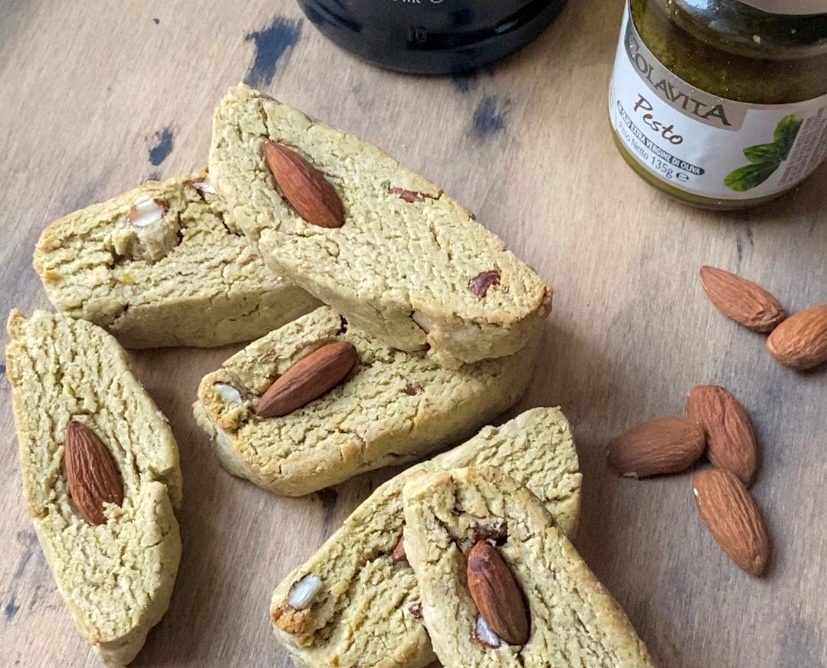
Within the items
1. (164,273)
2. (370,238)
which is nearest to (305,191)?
(370,238)

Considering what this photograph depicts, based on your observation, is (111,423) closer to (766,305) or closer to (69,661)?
(69,661)

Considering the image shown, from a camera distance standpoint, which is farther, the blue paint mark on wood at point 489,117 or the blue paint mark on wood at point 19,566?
the blue paint mark on wood at point 489,117

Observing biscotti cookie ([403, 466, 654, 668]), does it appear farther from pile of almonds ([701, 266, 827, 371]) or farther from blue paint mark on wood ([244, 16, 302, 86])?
blue paint mark on wood ([244, 16, 302, 86])

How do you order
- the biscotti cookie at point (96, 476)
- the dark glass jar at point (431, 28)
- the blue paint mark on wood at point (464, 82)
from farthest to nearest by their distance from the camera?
the blue paint mark on wood at point (464, 82) → the dark glass jar at point (431, 28) → the biscotti cookie at point (96, 476)

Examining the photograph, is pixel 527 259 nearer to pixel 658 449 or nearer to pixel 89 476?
pixel 658 449

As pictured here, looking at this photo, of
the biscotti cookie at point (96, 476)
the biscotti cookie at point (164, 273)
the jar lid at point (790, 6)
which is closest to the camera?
the jar lid at point (790, 6)

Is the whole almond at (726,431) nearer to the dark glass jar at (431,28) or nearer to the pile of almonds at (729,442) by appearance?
the pile of almonds at (729,442)

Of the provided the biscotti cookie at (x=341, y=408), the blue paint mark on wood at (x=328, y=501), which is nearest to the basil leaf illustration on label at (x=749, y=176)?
the biscotti cookie at (x=341, y=408)

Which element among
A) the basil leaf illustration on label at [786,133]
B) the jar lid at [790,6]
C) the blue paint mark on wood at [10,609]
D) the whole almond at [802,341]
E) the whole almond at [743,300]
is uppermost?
the jar lid at [790,6]
